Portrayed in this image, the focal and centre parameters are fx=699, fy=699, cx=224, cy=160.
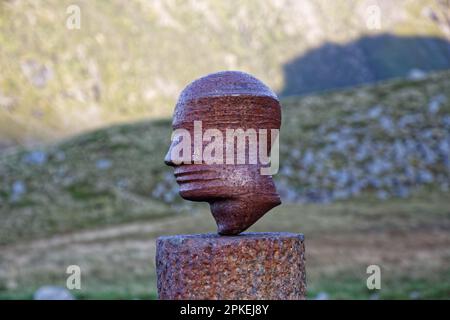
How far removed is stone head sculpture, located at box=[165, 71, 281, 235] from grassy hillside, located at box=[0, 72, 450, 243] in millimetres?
32550

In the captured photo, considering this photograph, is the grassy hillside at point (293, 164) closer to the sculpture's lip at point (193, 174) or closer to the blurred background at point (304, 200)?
the blurred background at point (304, 200)

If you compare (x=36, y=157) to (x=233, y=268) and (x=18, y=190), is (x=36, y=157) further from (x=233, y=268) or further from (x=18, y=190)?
(x=233, y=268)

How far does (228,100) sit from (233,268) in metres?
2.09

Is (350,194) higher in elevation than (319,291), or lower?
higher

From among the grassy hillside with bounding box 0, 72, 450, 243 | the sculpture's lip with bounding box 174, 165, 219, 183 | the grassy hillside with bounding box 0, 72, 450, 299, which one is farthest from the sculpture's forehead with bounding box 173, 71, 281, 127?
the grassy hillside with bounding box 0, 72, 450, 243

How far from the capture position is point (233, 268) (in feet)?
27.6

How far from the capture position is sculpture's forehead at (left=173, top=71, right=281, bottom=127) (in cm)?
880

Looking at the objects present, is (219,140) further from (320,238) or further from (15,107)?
(15,107)

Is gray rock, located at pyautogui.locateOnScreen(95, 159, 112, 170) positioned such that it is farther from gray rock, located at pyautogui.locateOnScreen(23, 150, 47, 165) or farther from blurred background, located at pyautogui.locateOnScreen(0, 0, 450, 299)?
gray rock, located at pyautogui.locateOnScreen(23, 150, 47, 165)
